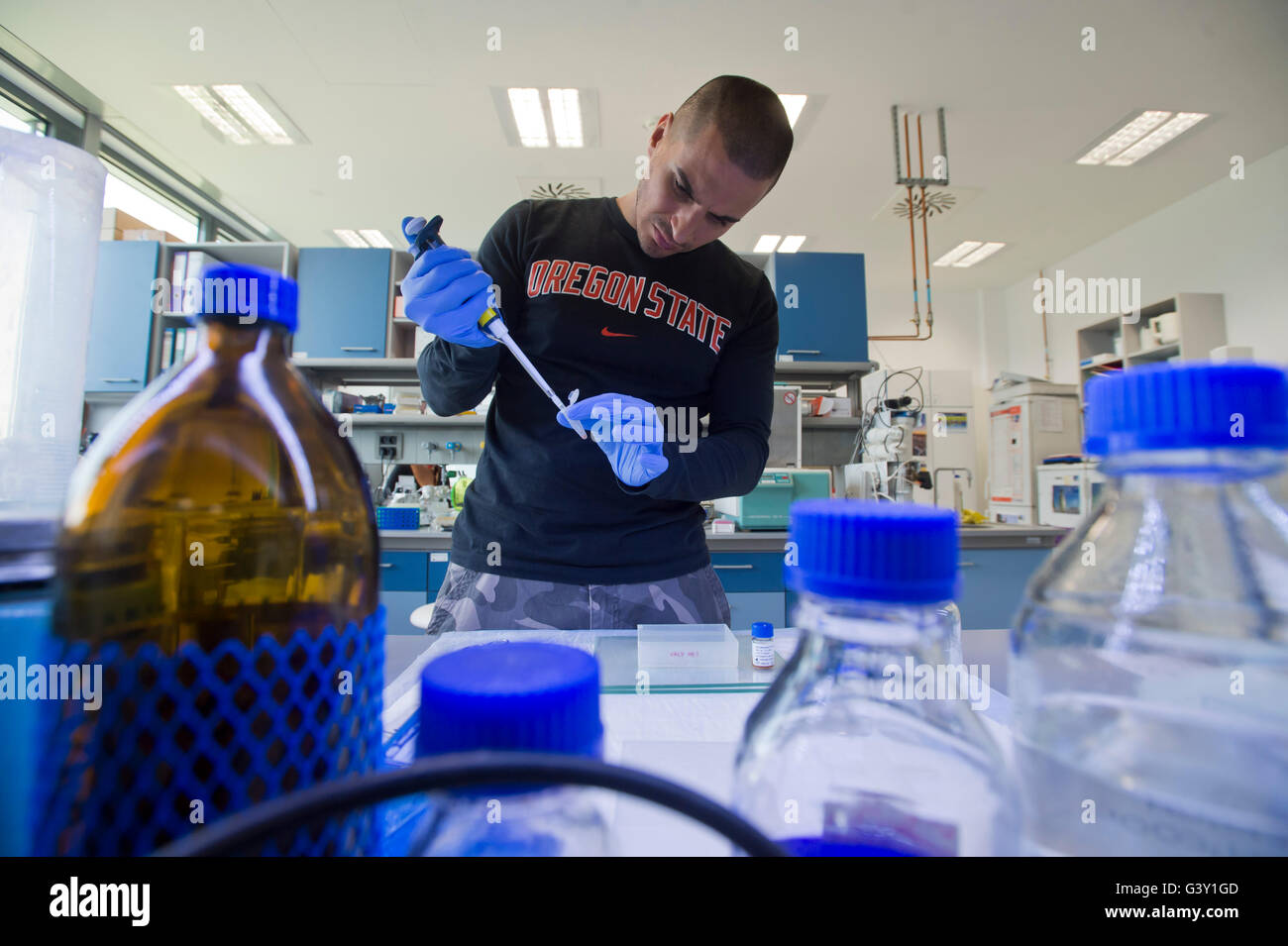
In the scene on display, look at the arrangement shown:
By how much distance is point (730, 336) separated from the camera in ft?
3.73

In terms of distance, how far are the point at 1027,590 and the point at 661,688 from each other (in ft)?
1.27

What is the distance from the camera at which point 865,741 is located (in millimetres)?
260

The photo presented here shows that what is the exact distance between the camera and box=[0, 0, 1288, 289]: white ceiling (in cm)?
274

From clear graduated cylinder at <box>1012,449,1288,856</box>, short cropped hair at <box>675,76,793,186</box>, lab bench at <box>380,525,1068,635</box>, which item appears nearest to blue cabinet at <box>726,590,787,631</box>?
lab bench at <box>380,525,1068,635</box>

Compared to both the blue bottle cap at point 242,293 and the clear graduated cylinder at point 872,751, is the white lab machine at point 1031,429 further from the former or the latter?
the blue bottle cap at point 242,293

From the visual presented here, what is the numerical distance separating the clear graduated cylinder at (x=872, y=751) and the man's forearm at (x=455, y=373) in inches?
32.7

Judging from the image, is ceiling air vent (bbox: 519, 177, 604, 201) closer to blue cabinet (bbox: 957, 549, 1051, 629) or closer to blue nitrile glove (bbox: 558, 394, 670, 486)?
blue cabinet (bbox: 957, 549, 1051, 629)

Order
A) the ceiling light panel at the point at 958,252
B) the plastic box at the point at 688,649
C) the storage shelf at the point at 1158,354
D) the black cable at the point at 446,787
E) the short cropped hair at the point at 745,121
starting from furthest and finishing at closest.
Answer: the ceiling light panel at the point at 958,252 < the storage shelf at the point at 1158,354 < the short cropped hair at the point at 745,121 < the plastic box at the point at 688,649 < the black cable at the point at 446,787

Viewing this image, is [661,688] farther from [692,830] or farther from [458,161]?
[458,161]

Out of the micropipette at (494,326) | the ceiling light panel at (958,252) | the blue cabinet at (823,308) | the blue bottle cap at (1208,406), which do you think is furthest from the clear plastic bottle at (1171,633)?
the ceiling light panel at (958,252)

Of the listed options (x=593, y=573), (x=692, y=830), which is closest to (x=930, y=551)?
(x=692, y=830)

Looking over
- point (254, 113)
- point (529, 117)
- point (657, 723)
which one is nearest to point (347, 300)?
point (254, 113)

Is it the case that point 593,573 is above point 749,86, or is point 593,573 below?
below

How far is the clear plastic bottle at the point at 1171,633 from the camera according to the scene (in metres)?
0.23
